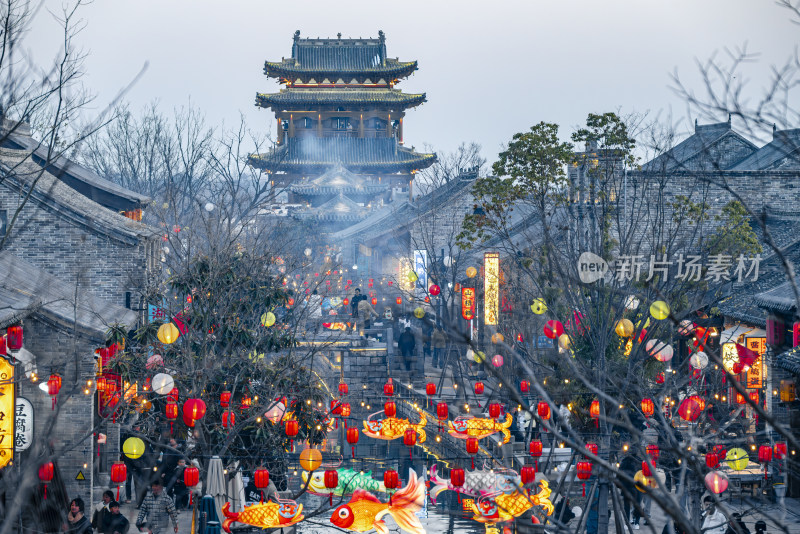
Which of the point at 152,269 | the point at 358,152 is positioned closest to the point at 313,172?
the point at 358,152

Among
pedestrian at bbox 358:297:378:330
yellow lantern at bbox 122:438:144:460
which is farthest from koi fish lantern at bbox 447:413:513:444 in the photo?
pedestrian at bbox 358:297:378:330

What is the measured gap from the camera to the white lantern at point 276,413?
12953 mm

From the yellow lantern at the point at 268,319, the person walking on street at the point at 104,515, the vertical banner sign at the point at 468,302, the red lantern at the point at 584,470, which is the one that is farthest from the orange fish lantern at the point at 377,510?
the vertical banner sign at the point at 468,302

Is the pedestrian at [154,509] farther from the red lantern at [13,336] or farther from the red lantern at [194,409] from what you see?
the red lantern at [13,336]

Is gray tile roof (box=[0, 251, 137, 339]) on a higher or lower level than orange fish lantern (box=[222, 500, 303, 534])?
higher

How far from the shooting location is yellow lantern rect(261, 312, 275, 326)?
13.6 m

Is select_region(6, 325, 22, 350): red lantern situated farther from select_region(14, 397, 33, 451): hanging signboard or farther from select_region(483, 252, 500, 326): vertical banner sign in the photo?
select_region(483, 252, 500, 326): vertical banner sign

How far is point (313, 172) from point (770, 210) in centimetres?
3213

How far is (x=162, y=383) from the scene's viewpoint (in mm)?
11828

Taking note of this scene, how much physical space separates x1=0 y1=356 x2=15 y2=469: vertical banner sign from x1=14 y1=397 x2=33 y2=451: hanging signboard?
0.99 metres

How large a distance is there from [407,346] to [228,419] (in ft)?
41.3

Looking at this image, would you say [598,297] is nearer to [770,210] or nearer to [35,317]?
[35,317]

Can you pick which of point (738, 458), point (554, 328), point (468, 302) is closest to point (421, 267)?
point (468, 302)

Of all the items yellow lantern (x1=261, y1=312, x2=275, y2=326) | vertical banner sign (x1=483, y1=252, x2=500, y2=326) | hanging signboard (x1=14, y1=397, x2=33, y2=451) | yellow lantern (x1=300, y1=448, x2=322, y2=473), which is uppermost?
vertical banner sign (x1=483, y1=252, x2=500, y2=326)
